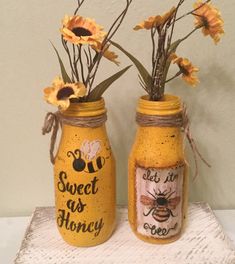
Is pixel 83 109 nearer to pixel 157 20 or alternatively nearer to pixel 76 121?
pixel 76 121

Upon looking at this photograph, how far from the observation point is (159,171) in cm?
51

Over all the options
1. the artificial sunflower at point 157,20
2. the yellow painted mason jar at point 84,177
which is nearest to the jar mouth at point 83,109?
the yellow painted mason jar at point 84,177

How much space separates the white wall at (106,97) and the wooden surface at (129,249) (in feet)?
0.39

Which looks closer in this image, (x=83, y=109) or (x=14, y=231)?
A: (x=83, y=109)

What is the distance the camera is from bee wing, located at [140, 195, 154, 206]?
523 mm

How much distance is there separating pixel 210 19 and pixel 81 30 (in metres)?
0.17

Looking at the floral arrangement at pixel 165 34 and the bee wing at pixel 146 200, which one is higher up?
the floral arrangement at pixel 165 34

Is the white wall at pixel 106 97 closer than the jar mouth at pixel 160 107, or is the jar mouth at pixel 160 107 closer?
the jar mouth at pixel 160 107

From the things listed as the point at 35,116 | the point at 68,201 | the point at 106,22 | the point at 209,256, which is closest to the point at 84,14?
the point at 106,22

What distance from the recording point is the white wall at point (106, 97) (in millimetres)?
610

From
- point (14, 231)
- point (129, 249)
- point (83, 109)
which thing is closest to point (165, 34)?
point (83, 109)

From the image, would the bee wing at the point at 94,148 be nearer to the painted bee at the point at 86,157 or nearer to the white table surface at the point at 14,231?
the painted bee at the point at 86,157

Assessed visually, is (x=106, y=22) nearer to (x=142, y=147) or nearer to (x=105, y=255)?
(x=142, y=147)

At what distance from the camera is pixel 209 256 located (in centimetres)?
52
